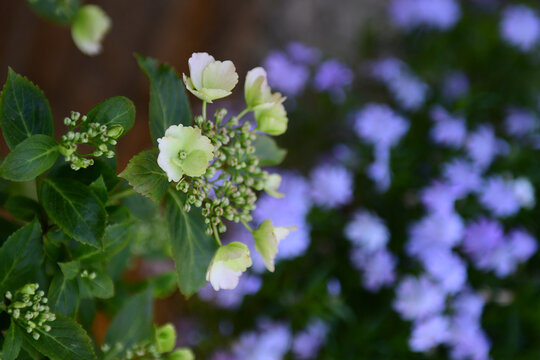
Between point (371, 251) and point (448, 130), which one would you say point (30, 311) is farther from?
point (448, 130)

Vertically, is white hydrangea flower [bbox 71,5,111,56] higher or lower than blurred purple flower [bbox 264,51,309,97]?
lower

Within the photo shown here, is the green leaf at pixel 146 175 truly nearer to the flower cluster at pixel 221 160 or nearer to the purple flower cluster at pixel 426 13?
the flower cluster at pixel 221 160

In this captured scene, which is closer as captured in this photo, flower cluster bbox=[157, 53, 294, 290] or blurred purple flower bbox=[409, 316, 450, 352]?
flower cluster bbox=[157, 53, 294, 290]

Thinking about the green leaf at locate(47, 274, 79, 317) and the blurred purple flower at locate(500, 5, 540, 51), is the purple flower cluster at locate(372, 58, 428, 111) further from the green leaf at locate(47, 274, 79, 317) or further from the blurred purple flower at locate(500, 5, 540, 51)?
the green leaf at locate(47, 274, 79, 317)

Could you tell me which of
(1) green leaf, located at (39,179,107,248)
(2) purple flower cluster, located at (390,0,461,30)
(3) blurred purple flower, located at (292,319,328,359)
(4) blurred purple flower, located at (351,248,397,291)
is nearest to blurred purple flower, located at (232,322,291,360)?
(3) blurred purple flower, located at (292,319,328,359)

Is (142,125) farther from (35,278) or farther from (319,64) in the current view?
(35,278)

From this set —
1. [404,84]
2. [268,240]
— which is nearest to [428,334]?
[404,84]
